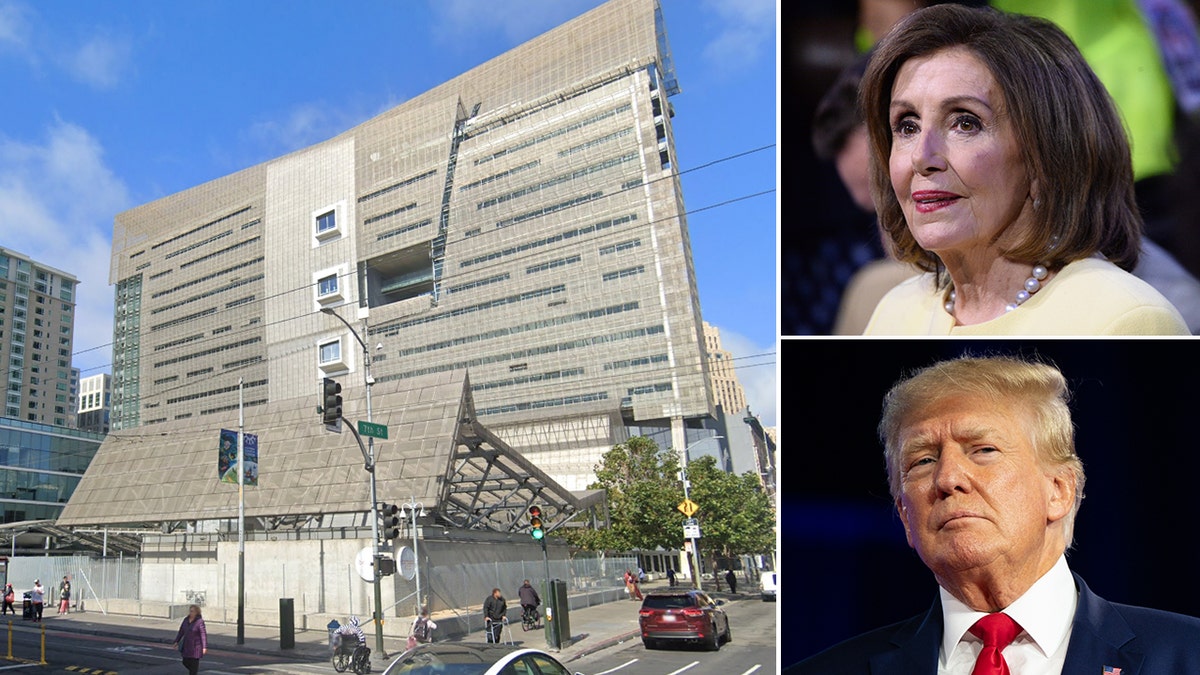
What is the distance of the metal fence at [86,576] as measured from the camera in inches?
1415

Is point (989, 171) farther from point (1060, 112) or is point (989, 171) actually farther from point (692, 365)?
point (692, 365)

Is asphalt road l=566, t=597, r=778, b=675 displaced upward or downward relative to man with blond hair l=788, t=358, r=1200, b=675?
downward

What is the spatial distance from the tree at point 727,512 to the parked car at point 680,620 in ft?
91.5

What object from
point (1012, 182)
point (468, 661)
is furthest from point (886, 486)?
point (468, 661)

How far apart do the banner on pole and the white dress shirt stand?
25.7 m

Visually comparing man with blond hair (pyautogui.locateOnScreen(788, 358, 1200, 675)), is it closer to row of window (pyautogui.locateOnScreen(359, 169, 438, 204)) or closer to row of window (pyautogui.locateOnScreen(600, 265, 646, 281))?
row of window (pyautogui.locateOnScreen(600, 265, 646, 281))

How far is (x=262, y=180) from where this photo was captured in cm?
11962

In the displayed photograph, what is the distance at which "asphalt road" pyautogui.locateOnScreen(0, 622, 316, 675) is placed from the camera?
18250mm

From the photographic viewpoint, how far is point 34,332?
13150 centimetres

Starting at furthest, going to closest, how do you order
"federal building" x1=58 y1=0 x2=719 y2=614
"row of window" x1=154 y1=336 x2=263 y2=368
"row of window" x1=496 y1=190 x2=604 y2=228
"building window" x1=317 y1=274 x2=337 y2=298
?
"row of window" x1=154 y1=336 x2=263 y2=368, "building window" x1=317 y1=274 x2=337 y2=298, "row of window" x1=496 y1=190 x2=604 y2=228, "federal building" x1=58 y1=0 x2=719 y2=614

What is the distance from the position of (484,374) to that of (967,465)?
95.4 m

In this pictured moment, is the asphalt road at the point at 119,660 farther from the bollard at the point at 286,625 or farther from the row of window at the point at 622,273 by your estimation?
the row of window at the point at 622,273

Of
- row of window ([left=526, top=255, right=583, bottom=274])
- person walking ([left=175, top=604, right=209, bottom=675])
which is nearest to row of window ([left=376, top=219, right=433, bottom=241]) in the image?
row of window ([left=526, top=255, right=583, bottom=274])

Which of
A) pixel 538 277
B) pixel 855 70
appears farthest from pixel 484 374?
pixel 855 70
